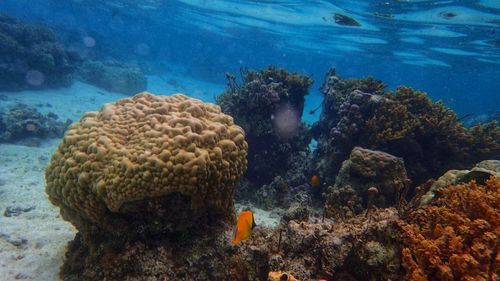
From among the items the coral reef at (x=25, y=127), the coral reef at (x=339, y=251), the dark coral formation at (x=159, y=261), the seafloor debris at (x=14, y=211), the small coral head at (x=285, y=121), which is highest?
the coral reef at (x=339, y=251)

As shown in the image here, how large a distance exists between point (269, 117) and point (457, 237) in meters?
6.48

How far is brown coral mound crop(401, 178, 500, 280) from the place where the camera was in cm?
290

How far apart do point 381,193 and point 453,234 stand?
3.25 meters

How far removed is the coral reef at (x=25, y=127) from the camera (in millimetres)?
11844

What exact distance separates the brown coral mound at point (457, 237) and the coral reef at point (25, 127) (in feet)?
42.7

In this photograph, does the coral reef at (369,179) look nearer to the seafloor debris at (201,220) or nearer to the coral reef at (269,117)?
the seafloor debris at (201,220)

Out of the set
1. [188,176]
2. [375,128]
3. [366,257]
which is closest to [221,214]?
[188,176]

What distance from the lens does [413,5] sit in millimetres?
18625

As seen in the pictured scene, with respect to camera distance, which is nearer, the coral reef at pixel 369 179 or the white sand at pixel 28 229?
the white sand at pixel 28 229

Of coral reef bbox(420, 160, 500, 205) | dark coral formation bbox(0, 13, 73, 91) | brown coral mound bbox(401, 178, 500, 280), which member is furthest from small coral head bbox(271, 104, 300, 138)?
dark coral formation bbox(0, 13, 73, 91)

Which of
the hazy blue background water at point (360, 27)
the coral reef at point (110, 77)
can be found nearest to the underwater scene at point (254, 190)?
the hazy blue background water at point (360, 27)

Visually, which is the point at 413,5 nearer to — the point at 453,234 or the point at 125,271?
the point at 453,234

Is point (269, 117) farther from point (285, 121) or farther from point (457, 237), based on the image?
point (457, 237)

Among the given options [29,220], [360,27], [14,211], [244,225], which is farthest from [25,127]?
[360,27]
